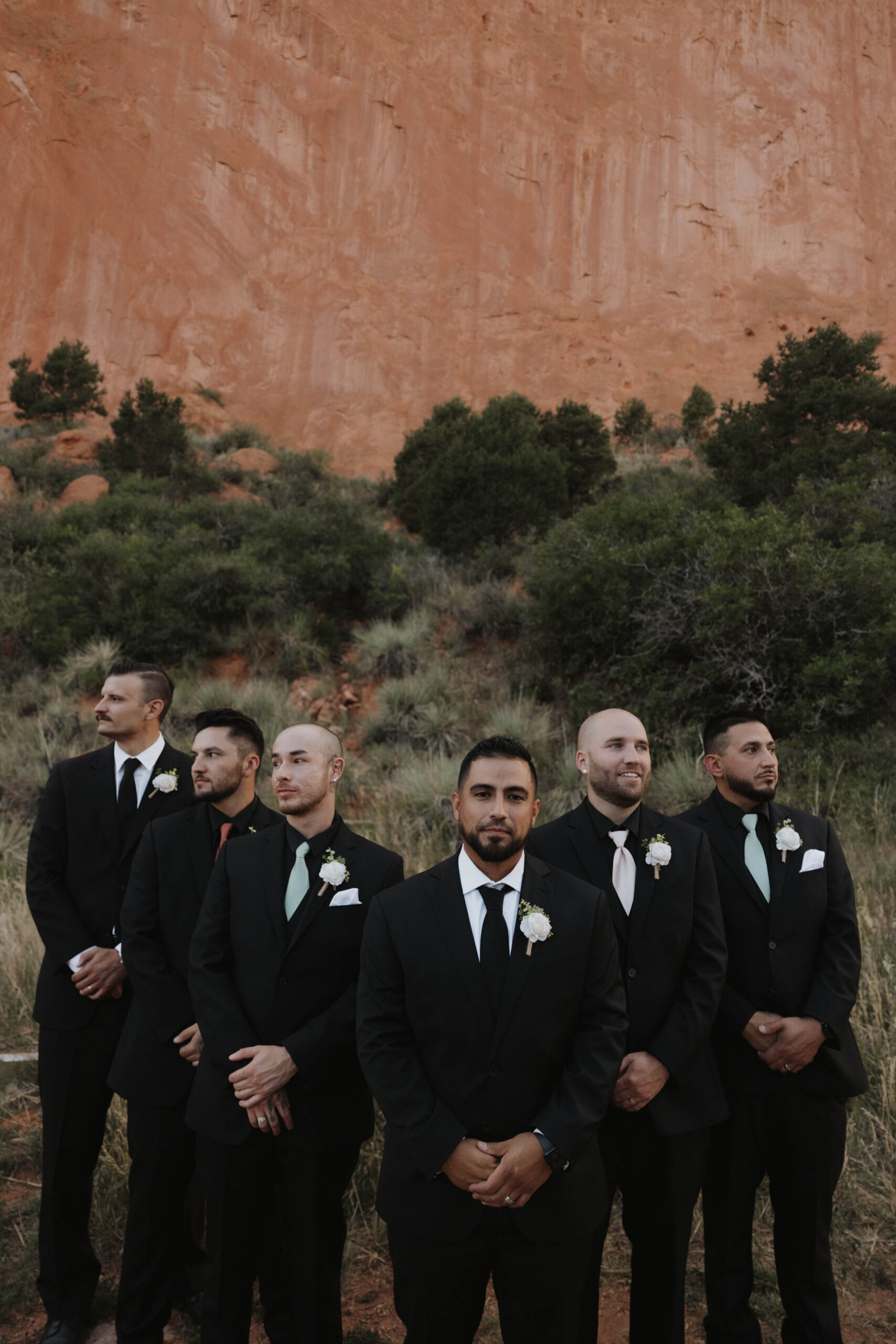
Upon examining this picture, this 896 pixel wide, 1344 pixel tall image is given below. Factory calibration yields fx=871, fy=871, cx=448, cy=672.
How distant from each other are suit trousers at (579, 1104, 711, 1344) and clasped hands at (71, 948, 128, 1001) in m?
1.98

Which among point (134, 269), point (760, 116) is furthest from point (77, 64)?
point (760, 116)

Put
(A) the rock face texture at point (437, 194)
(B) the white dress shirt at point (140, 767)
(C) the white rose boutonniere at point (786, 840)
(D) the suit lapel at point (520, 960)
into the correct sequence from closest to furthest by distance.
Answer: (D) the suit lapel at point (520, 960), (C) the white rose boutonniere at point (786, 840), (B) the white dress shirt at point (140, 767), (A) the rock face texture at point (437, 194)

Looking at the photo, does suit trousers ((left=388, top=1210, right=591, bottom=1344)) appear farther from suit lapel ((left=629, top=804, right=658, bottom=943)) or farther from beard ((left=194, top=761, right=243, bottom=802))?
beard ((left=194, top=761, right=243, bottom=802))

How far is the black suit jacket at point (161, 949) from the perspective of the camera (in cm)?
321

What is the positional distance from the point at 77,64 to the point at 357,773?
40.5 metres

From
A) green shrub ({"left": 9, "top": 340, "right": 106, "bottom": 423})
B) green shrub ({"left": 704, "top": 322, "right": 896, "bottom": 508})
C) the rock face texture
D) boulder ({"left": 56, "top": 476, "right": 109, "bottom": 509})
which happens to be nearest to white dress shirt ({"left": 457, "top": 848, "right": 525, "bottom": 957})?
green shrub ({"left": 704, "top": 322, "right": 896, "bottom": 508})

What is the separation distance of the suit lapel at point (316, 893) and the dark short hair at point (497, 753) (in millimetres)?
611

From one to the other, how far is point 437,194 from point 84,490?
82.5 ft

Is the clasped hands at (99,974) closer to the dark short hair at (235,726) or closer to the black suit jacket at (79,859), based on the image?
the black suit jacket at (79,859)

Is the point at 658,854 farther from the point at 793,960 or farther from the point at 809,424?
the point at 809,424

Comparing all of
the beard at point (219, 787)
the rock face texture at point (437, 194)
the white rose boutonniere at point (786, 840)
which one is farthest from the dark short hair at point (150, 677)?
the rock face texture at point (437, 194)

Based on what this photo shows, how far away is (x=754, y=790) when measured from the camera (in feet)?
11.2

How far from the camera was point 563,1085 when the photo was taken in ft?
8.41

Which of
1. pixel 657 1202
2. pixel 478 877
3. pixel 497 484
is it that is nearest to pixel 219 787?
pixel 478 877
